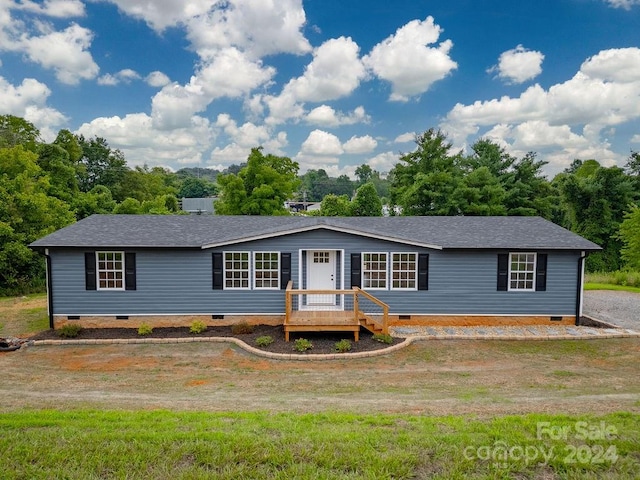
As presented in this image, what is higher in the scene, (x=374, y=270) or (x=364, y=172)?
(x=364, y=172)

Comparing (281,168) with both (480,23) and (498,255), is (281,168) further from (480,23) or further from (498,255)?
(498,255)

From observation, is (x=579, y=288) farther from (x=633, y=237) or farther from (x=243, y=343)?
(x=633, y=237)

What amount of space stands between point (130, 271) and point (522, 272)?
43.2ft

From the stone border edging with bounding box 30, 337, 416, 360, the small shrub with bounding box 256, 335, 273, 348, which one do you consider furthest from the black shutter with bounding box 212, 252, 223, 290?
the small shrub with bounding box 256, 335, 273, 348

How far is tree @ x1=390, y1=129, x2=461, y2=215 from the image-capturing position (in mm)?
29094

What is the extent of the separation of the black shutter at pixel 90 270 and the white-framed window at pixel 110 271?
5.8 inches

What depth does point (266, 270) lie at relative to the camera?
1355 centimetres

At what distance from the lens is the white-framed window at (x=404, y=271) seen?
13547mm

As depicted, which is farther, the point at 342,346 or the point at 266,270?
the point at 266,270

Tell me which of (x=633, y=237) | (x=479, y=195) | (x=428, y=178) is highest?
(x=428, y=178)

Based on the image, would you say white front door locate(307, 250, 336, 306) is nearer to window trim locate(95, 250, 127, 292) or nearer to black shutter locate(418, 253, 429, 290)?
black shutter locate(418, 253, 429, 290)

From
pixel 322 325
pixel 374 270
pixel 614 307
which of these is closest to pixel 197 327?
pixel 322 325

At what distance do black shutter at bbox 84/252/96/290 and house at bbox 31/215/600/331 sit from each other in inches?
1.3

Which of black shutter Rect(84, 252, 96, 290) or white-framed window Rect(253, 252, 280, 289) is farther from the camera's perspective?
white-framed window Rect(253, 252, 280, 289)
